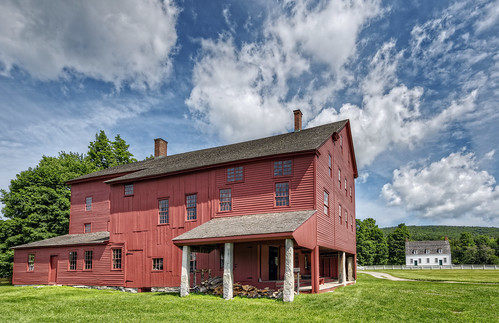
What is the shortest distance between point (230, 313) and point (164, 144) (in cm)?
2425

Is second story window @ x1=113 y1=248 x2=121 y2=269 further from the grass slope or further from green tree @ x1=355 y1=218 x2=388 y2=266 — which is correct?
green tree @ x1=355 y1=218 x2=388 y2=266

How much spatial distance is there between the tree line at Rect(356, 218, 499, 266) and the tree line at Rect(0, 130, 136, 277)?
55273 millimetres

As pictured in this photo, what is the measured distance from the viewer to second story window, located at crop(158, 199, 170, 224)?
24.9 meters

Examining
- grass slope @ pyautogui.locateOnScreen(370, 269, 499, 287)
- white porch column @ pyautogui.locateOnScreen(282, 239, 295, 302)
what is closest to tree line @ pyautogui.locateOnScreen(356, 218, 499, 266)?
grass slope @ pyautogui.locateOnScreen(370, 269, 499, 287)

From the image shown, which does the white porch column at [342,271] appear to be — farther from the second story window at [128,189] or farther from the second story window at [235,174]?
the second story window at [128,189]

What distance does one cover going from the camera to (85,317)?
547 inches

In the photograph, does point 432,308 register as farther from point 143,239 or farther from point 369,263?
point 369,263

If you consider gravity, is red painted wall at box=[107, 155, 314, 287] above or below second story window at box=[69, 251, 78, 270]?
above

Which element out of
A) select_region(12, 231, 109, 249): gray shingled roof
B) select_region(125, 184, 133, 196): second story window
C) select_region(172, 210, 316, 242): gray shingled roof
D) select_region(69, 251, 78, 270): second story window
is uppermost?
select_region(125, 184, 133, 196): second story window

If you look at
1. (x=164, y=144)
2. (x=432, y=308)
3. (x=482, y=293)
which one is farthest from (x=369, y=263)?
(x=432, y=308)

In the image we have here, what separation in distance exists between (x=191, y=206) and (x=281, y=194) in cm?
592

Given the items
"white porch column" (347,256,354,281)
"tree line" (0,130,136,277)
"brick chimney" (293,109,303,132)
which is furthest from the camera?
"tree line" (0,130,136,277)

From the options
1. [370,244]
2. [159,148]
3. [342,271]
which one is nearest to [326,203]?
[342,271]

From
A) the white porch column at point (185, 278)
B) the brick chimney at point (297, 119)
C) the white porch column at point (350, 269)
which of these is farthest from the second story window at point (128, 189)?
the white porch column at point (350, 269)
